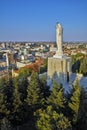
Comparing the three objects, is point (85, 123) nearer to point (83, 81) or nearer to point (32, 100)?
point (32, 100)

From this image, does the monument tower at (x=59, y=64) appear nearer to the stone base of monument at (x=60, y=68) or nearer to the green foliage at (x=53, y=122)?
the stone base of monument at (x=60, y=68)

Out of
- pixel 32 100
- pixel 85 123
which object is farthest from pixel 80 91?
pixel 32 100

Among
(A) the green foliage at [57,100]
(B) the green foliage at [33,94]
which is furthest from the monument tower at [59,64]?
(A) the green foliage at [57,100]

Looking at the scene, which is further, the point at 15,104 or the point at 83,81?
the point at 83,81

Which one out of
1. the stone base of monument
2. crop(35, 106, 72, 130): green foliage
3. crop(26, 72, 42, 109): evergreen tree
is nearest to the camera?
crop(35, 106, 72, 130): green foliage

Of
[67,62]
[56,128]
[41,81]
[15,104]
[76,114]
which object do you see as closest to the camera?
[56,128]

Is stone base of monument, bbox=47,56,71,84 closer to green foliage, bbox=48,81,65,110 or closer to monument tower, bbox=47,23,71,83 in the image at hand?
monument tower, bbox=47,23,71,83

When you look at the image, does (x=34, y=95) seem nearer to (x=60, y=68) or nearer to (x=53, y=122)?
(x=53, y=122)

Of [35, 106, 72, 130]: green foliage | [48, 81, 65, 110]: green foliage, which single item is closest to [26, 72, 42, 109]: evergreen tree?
[48, 81, 65, 110]: green foliage

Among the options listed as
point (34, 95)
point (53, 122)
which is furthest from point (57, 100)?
point (53, 122)

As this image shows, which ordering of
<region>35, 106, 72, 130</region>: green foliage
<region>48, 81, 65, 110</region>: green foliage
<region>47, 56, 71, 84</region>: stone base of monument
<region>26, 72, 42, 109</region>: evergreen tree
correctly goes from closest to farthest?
<region>35, 106, 72, 130</region>: green foliage → <region>48, 81, 65, 110</region>: green foliage → <region>26, 72, 42, 109</region>: evergreen tree → <region>47, 56, 71, 84</region>: stone base of monument
